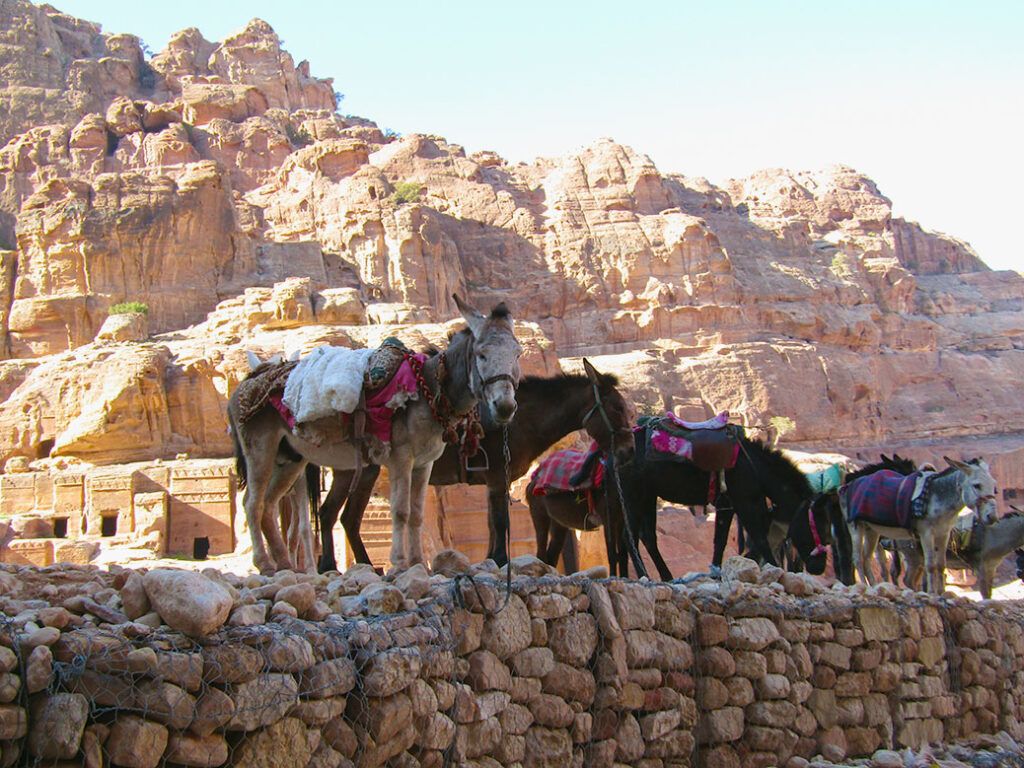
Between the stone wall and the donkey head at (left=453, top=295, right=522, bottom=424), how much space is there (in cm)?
126

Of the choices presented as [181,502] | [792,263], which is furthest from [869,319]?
[181,502]

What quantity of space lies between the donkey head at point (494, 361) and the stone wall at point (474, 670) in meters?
1.26

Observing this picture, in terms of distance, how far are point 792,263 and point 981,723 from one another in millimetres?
60801

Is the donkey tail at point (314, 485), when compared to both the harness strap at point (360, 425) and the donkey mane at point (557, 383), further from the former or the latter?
the donkey mane at point (557, 383)

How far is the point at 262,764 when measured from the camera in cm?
464

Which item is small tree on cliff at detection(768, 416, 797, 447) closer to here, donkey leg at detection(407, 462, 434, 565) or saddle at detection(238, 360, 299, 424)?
saddle at detection(238, 360, 299, 424)

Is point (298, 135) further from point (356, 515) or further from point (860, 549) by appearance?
point (356, 515)

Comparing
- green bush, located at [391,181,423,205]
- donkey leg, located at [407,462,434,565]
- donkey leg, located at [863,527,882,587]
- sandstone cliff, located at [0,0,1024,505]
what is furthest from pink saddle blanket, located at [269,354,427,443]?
green bush, located at [391,181,423,205]

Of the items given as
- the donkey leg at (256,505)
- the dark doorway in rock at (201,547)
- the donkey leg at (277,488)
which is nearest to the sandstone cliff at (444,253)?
the dark doorway in rock at (201,547)

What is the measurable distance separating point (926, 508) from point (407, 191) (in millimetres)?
52751

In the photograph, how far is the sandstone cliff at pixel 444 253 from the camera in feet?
156

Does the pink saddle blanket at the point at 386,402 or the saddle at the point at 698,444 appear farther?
the saddle at the point at 698,444

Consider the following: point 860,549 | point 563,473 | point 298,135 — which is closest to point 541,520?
point 563,473

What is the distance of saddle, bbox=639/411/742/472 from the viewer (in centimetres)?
1234
